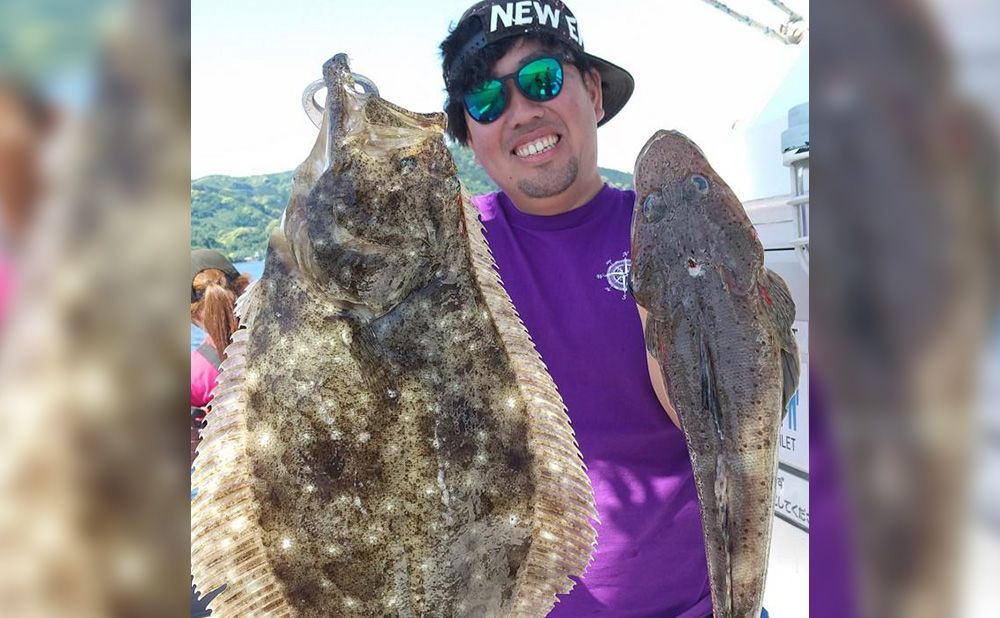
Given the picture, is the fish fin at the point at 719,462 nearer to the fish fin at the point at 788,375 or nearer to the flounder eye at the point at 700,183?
the fish fin at the point at 788,375

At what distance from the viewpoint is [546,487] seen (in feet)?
4.58

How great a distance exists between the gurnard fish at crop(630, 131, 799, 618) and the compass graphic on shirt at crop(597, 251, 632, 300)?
58cm

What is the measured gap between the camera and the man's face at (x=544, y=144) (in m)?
2.32

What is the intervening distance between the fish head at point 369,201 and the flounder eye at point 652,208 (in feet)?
1.56

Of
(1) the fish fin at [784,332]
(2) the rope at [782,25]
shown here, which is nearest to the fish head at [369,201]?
(1) the fish fin at [784,332]

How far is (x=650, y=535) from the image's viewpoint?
2287mm

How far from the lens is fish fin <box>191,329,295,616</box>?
4.18 ft

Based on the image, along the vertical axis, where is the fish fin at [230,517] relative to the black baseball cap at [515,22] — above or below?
below
